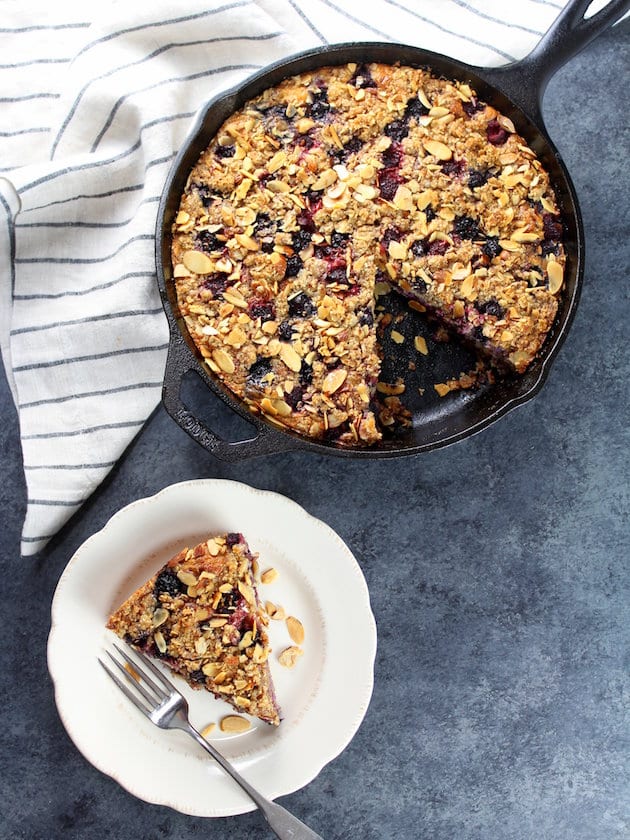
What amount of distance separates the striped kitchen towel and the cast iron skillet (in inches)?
10.9

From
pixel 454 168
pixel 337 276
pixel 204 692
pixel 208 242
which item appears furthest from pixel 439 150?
pixel 204 692

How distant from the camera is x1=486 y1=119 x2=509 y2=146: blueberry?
2561 millimetres

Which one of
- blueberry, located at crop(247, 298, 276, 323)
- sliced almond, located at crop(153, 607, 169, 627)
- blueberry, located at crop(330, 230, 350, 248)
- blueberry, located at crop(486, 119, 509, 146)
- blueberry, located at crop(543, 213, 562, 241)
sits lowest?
sliced almond, located at crop(153, 607, 169, 627)

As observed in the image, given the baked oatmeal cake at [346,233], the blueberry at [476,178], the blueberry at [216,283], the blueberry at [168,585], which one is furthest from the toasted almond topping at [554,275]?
the blueberry at [168,585]

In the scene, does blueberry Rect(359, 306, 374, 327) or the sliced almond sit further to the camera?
the sliced almond

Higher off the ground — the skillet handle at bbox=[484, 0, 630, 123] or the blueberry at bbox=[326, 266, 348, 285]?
the skillet handle at bbox=[484, 0, 630, 123]

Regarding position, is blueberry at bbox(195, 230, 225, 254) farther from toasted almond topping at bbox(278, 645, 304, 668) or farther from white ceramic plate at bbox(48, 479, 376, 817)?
toasted almond topping at bbox(278, 645, 304, 668)

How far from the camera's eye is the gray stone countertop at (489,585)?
2.96m

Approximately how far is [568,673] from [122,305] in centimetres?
213

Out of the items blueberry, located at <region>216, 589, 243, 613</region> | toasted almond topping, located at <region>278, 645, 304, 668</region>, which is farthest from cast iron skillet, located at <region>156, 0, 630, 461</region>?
toasted almond topping, located at <region>278, 645, 304, 668</region>

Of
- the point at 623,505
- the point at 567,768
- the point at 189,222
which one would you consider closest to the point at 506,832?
the point at 567,768

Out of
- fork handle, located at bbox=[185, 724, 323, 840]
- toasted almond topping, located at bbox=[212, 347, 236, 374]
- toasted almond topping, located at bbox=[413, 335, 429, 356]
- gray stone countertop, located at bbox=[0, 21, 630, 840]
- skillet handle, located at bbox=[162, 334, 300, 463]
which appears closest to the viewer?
skillet handle, located at bbox=[162, 334, 300, 463]

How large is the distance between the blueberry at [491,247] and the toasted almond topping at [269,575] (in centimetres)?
132

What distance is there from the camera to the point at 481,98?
258 cm
